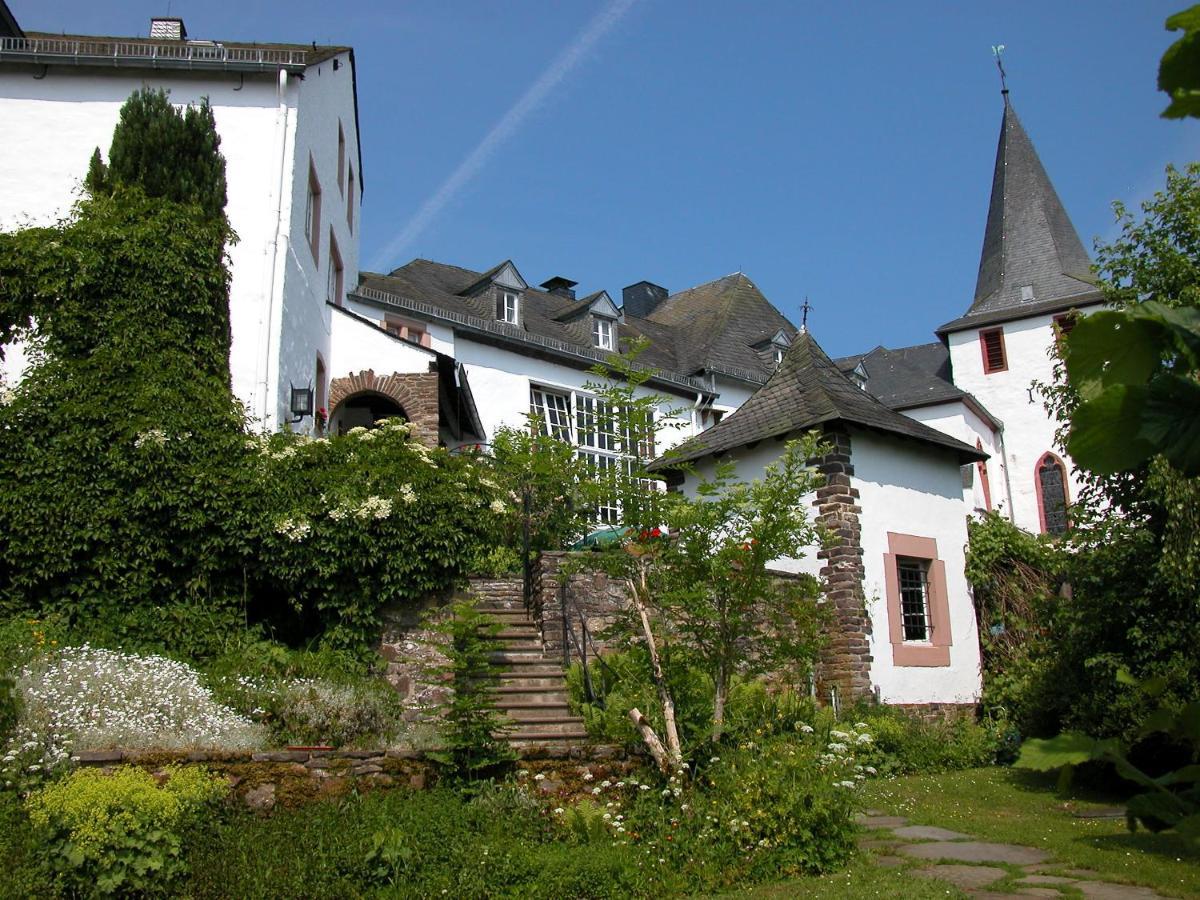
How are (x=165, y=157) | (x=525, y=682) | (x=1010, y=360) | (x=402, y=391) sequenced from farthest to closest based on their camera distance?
(x=1010, y=360), (x=402, y=391), (x=165, y=157), (x=525, y=682)

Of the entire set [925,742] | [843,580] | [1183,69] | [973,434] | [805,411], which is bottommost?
[925,742]

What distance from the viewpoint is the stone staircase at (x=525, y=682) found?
31.1 ft

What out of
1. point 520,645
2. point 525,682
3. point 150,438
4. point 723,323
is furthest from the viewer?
point 723,323

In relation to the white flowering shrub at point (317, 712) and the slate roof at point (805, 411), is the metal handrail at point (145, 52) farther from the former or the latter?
the white flowering shrub at point (317, 712)

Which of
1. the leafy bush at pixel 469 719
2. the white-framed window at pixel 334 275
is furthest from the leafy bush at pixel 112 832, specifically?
the white-framed window at pixel 334 275

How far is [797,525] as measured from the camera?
829 cm

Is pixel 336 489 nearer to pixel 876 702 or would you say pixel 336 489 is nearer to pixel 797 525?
pixel 797 525

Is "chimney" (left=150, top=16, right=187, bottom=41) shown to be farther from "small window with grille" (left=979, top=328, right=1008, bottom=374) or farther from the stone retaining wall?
"small window with grille" (left=979, top=328, right=1008, bottom=374)

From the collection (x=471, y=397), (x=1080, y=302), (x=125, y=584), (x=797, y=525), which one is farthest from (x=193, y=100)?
(x=1080, y=302)

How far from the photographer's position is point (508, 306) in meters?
23.9

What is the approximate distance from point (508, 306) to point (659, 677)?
1658 centimetres

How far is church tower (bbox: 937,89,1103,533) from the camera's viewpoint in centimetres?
3372

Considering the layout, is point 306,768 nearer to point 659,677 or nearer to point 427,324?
point 659,677

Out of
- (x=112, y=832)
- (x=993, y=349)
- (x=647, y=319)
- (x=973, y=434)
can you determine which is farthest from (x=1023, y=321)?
(x=112, y=832)
